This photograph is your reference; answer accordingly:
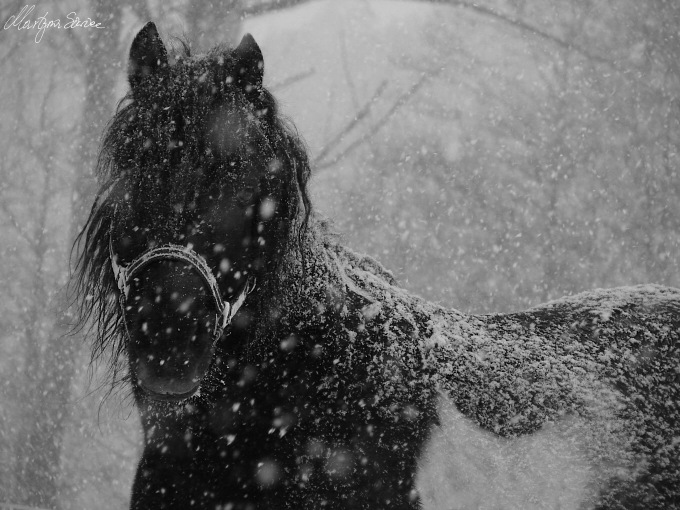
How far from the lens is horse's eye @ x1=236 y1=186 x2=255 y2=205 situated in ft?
4.89

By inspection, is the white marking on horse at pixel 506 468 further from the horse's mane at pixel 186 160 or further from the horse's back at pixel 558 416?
the horse's mane at pixel 186 160

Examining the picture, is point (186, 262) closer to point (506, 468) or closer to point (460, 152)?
point (506, 468)

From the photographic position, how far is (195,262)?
4.49ft

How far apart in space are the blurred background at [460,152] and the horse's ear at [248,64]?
6.28 meters

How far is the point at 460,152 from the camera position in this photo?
12.1m

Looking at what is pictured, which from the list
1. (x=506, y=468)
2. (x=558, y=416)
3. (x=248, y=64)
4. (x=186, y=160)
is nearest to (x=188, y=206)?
(x=186, y=160)

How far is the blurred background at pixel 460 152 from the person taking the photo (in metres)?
8.16

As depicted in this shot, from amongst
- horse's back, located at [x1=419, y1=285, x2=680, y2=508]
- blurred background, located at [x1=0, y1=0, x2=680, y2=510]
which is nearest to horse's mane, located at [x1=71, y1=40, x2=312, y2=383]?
horse's back, located at [x1=419, y1=285, x2=680, y2=508]

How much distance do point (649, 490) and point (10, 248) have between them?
9100 mm

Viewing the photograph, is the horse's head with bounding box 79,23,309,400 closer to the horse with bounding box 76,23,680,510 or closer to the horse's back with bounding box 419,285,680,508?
the horse with bounding box 76,23,680,510

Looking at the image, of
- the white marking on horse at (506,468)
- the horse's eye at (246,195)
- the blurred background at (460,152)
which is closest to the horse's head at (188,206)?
the horse's eye at (246,195)

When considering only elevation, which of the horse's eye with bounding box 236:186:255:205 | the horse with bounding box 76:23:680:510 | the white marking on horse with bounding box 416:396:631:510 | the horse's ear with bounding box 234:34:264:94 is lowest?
the white marking on horse with bounding box 416:396:631:510

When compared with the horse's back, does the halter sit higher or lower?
higher

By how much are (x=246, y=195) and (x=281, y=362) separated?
1.80 feet
